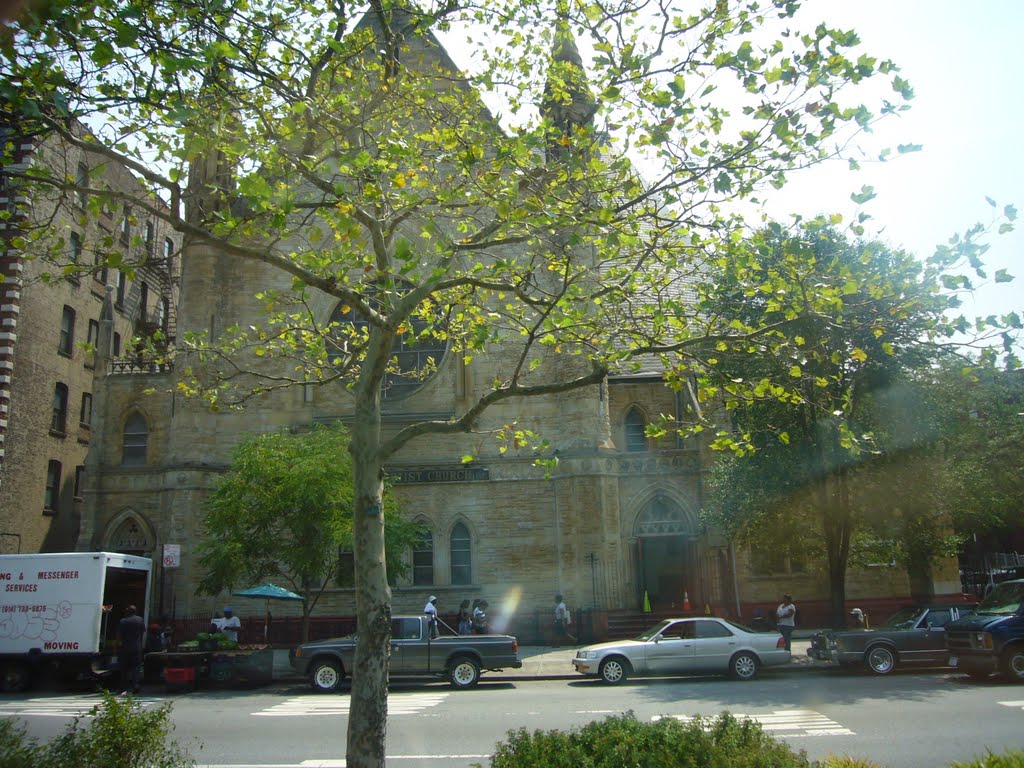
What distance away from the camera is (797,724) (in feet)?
39.6

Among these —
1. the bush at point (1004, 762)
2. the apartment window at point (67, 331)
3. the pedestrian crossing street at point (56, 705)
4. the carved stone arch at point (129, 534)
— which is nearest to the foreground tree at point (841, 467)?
the bush at point (1004, 762)

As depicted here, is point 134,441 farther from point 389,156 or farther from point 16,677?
point 389,156

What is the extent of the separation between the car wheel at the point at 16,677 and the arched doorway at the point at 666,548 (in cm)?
1610

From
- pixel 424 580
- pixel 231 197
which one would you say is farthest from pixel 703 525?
pixel 231 197

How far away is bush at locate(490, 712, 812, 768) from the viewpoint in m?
6.01

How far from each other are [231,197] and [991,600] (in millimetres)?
16439

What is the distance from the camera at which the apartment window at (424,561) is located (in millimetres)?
26672

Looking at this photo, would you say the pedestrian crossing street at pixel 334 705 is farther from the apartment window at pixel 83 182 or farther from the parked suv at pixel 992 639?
the parked suv at pixel 992 639

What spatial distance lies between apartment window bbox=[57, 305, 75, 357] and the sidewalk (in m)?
17.3

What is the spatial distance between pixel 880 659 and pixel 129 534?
21454mm

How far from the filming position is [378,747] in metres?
6.64

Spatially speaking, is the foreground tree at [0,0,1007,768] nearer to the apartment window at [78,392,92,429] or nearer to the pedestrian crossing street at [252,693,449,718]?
the pedestrian crossing street at [252,693,449,718]

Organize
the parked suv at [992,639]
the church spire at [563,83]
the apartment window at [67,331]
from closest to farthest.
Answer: the church spire at [563,83]
the parked suv at [992,639]
the apartment window at [67,331]

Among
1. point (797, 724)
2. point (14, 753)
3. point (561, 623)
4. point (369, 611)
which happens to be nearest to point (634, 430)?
point (561, 623)
